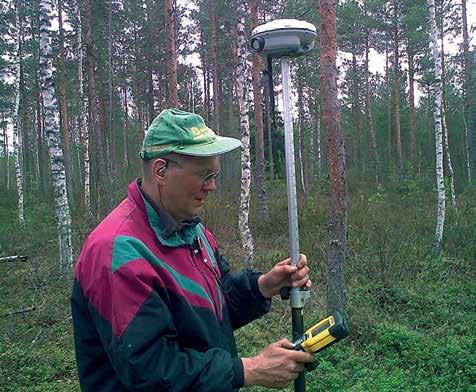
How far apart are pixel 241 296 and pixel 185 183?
0.76 meters

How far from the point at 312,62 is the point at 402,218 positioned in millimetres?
11685

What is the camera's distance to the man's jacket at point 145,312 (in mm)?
1554

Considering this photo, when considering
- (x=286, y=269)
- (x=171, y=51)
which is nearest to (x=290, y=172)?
(x=286, y=269)

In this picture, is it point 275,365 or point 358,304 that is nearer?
point 275,365

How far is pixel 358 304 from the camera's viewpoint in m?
7.86

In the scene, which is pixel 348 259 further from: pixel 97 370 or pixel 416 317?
pixel 97 370

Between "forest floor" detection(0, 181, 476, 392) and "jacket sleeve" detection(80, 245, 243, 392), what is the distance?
378 centimetres

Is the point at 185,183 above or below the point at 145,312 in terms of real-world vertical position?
above

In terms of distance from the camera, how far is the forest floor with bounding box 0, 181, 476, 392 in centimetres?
557

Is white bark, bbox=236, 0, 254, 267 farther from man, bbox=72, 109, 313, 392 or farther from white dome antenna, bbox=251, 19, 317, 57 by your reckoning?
man, bbox=72, 109, 313, 392

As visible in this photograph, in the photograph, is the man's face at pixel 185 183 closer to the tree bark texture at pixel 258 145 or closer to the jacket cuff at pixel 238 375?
the jacket cuff at pixel 238 375

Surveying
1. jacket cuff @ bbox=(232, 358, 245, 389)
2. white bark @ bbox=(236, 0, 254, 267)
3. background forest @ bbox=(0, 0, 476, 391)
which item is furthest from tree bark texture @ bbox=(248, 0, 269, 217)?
jacket cuff @ bbox=(232, 358, 245, 389)

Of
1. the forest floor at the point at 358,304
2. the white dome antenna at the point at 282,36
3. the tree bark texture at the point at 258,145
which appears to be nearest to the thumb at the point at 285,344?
the white dome antenna at the point at 282,36

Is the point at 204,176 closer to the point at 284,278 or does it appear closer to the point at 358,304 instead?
the point at 284,278
